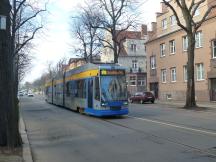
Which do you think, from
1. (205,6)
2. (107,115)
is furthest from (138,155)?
(205,6)

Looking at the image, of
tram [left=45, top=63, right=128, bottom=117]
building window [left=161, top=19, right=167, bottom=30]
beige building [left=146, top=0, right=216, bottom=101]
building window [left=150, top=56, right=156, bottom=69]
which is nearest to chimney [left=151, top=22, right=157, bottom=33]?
beige building [left=146, top=0, right=216, bottom=101]

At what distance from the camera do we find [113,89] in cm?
2402

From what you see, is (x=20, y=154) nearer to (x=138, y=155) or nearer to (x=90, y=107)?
(x=138, y=155)

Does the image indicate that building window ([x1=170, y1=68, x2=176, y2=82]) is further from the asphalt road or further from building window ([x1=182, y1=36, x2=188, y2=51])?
the asphalt road

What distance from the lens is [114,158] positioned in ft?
34.7

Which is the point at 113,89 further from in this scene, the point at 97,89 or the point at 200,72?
the point at 200,72

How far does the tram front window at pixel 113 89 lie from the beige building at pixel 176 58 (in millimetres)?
21976

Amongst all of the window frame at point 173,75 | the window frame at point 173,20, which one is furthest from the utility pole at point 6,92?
the window frame at point 173,20

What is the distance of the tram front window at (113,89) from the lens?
78.2 feet

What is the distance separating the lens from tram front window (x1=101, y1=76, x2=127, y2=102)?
23828 mm

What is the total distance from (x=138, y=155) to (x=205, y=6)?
39474 mm

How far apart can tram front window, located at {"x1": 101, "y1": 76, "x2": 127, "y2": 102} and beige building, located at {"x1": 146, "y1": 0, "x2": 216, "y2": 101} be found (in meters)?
22.0

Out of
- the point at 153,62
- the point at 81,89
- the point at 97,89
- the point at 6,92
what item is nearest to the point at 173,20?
the point at 153,62

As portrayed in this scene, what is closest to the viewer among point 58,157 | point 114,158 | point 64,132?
point 114,158
